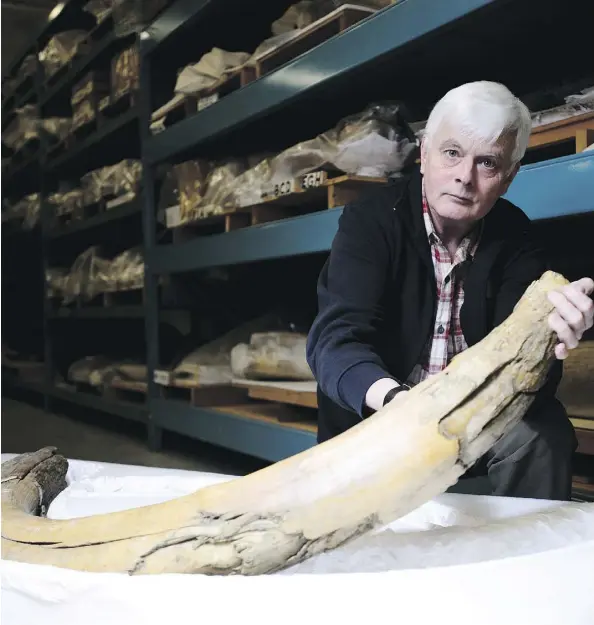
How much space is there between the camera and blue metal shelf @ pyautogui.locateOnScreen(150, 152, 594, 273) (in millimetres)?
1115

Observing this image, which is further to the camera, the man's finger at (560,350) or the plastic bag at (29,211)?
the plastic bag at (29,211)

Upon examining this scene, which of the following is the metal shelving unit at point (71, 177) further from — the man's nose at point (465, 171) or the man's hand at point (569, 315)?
the man's hand at point (569, 315)

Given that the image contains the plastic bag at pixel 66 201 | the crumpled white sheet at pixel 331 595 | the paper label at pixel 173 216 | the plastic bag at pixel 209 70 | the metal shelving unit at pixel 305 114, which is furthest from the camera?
the plastic bag at pixel 66 201

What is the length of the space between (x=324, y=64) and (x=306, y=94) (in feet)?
0.42

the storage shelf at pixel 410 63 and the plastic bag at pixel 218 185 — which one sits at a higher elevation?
the storage shelf at pixel 410 63

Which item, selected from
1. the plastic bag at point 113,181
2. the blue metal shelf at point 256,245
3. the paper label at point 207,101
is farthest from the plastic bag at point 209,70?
the plastic bag at point 113,181

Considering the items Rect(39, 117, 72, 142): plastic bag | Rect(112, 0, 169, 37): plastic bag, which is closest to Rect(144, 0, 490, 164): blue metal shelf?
Rect(112, 0, 169, 37): plastic bag

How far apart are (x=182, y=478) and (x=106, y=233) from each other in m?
3.01

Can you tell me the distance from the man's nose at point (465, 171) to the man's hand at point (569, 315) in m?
0.35

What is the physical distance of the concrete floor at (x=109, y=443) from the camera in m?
2.15

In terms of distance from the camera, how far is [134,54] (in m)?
2.93

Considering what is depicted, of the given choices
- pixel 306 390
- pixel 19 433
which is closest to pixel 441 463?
pixel 306 390

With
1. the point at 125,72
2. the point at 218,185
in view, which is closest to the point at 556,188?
the point at 218,185

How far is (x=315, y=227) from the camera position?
1.71 m
